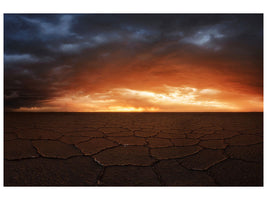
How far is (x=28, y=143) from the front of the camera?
1.48m

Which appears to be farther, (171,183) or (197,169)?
(197,169)

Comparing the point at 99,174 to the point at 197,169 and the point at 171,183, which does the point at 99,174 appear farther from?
the point at 197,169

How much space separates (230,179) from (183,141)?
73 cm

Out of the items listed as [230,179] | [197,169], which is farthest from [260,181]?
[197,169]

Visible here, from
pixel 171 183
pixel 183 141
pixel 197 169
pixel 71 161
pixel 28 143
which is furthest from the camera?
pixel 183 141

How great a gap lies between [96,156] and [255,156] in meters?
1.14

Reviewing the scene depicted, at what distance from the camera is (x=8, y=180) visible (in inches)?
33.6

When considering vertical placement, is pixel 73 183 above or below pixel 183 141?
below

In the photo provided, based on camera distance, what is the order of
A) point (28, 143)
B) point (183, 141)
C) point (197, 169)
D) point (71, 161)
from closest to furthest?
point (197, 169) → point (71, 161) → point (28, 143) → point (183, 141)

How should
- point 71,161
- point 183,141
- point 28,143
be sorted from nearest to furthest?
point 71,161 → point 28,143 → point 183,141

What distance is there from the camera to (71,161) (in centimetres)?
109

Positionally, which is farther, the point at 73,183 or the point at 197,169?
the point at 197,169

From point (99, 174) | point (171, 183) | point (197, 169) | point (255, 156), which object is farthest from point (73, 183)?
point (255, 156)

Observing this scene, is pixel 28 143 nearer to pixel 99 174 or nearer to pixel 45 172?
pixel 45 172
